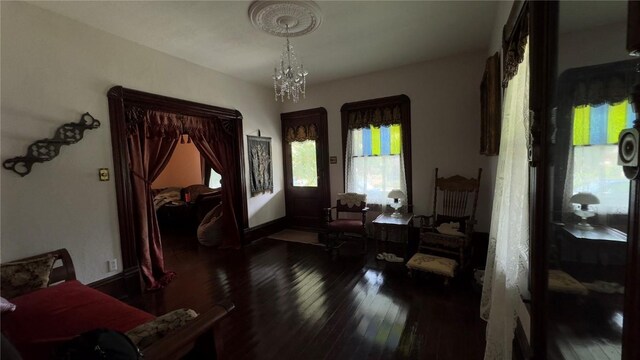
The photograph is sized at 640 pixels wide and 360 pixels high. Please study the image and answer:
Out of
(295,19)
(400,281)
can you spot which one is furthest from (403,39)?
(400,281)

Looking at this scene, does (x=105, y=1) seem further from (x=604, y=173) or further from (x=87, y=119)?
(x=604, y=173)

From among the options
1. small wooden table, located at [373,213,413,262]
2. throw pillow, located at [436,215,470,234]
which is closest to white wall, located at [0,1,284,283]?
small wooden table, located at [373,213,413,262]

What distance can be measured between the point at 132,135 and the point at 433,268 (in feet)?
12.2

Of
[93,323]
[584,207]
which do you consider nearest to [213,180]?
[93,323]

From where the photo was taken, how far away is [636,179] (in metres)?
0.64

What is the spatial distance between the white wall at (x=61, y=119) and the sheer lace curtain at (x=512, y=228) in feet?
11.5

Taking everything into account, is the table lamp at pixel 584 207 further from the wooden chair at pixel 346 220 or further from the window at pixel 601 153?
the wooden chair at pixel 346 220

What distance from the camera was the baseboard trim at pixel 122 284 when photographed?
2.62 metres

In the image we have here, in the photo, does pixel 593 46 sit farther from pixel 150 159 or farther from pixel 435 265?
pixel 150 159

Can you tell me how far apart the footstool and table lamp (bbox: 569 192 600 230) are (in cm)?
190

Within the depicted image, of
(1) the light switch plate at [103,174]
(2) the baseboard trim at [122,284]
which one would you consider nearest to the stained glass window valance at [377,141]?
(1) the light switch plate at [103,174]

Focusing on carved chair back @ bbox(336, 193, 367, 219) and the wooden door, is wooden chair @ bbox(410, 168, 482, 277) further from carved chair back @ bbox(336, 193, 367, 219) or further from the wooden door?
the wooden door

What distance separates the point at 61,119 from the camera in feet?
7.73

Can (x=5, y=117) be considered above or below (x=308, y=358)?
above
